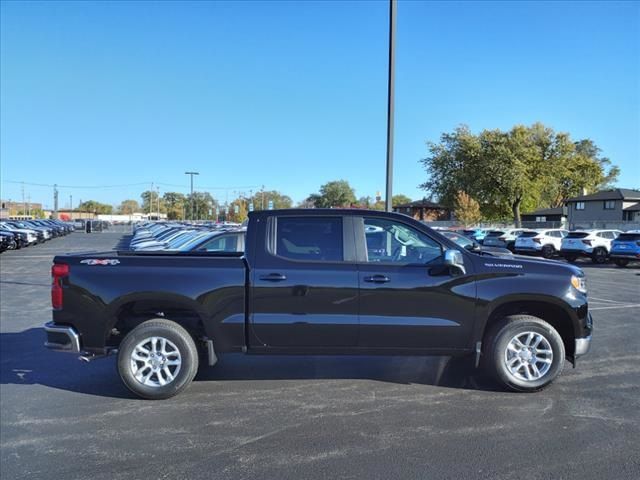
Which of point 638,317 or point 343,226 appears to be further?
point 638,317

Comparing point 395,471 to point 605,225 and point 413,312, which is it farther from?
point 605,225

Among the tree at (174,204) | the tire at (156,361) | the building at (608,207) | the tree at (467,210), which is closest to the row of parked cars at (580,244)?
the tire at (156,361)

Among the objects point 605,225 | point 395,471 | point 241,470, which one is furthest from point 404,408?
point 605,225

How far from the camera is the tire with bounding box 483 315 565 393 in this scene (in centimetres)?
509

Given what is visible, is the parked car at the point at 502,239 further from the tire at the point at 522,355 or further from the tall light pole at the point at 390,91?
the tire at the point at 522,355

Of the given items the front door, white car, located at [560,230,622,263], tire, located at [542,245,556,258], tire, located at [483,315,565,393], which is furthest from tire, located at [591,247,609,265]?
the front door

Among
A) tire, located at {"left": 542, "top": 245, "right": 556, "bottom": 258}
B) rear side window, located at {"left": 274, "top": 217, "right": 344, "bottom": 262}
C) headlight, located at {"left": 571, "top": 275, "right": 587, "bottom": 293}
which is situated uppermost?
rear side window, located at {"left": 274, "top": 217, "right": 344, "bottom": 262}

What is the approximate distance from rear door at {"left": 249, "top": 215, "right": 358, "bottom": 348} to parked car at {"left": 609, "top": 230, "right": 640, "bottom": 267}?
66.7ft

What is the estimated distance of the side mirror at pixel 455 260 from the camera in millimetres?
4812

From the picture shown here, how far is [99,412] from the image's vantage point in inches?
187

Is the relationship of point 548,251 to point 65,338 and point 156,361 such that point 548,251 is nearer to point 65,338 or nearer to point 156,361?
point 156,361

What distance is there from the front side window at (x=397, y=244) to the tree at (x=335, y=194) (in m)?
97.2

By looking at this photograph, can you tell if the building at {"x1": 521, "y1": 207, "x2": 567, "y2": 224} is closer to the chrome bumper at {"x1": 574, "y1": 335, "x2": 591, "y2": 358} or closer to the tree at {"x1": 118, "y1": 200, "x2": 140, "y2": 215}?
the chrome bumper at {"x1": 574, "y1": 335, "x2": 591, "y2": 358}

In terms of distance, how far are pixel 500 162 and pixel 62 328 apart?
47608 mm
